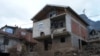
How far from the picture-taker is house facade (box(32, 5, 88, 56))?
31141 millimetres

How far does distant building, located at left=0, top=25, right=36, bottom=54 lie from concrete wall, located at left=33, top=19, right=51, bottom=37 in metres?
4.89

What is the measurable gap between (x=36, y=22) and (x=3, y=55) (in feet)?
34.7

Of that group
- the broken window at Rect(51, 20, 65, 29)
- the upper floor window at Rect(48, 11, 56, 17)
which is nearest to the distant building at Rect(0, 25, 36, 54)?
the broken window at Rect(51, 20, 65, 29)

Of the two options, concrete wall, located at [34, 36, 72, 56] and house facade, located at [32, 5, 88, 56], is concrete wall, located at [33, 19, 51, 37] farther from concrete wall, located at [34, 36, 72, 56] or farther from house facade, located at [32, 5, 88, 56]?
concrete wall, located at [34, 36, 72, 56]

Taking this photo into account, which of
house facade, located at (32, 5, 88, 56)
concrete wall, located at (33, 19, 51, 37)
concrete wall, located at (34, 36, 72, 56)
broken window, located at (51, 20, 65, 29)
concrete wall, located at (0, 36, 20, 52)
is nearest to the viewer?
concrete wall, located at (34, 36, 72, 56)

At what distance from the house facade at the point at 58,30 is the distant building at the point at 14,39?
18.4ft

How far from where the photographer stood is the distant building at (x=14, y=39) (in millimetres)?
38188

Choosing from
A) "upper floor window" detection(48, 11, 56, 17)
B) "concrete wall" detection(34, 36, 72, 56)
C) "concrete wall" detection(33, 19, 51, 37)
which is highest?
"upper floor window" detection(48, 11, 56, 17)

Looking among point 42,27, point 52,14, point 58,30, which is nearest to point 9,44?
point 42,27

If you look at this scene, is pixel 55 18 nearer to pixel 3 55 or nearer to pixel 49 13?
pixel 49 13

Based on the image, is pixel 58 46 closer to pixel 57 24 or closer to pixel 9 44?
pixel 57 24

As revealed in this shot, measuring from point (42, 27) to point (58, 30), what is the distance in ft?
13.9

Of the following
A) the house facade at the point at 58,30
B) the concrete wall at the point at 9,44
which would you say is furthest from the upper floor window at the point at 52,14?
the concrete wall at the point at 9,44

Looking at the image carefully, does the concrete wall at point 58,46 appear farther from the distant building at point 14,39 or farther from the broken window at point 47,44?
the distant building at point 14,39
